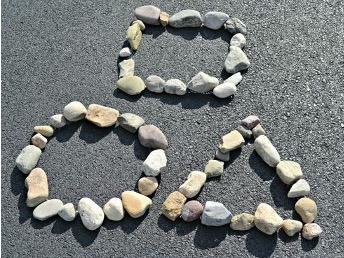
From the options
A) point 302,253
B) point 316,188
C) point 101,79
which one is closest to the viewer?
point 302,253

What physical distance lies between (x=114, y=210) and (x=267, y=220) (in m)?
0.58

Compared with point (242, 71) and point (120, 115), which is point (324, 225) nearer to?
point (242, 71)

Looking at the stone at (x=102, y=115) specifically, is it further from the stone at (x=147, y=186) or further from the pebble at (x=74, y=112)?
the stone at (x=147, y=186)

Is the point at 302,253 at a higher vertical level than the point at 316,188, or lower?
lower

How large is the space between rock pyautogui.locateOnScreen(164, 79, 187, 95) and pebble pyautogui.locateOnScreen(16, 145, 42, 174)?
0.61m

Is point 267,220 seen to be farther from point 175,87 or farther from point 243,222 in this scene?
point 175,87

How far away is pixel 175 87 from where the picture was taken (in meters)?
2.20

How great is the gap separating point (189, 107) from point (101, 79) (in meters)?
0.44

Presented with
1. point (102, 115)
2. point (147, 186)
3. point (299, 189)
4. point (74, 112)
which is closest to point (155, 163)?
point (147, 186)

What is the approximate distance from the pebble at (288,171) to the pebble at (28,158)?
0.99 m

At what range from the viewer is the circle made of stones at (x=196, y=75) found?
7.22 feet

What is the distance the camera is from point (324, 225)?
6.13ft

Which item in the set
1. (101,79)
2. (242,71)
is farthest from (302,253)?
(101,79)

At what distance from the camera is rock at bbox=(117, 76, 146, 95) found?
223 cm
